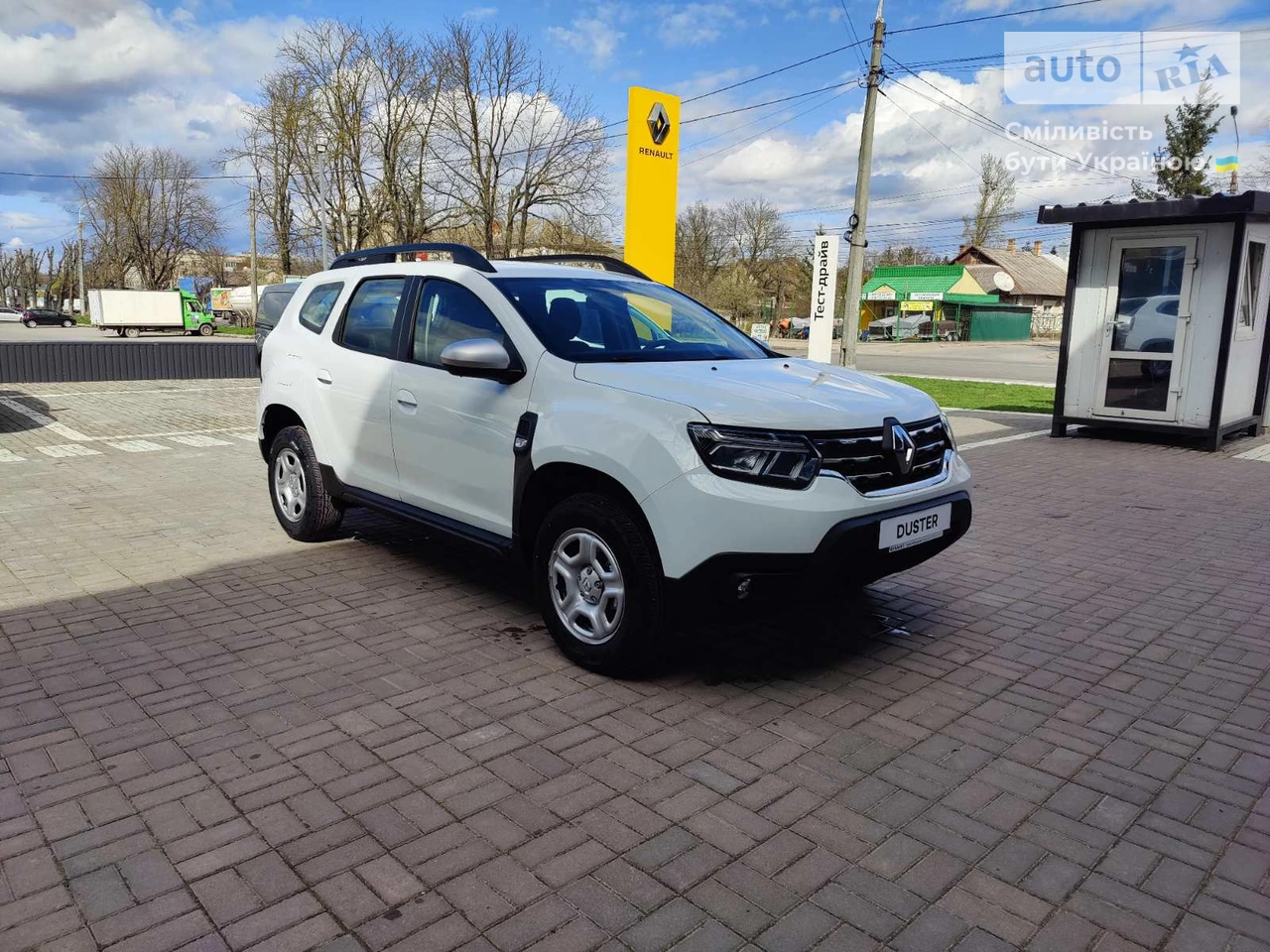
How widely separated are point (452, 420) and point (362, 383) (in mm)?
955

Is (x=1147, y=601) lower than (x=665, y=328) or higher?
lower

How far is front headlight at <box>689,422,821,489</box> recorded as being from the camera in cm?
353

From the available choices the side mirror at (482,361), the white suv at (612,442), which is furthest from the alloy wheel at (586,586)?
the side mirror at (482,361)

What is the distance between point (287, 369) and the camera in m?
5.93

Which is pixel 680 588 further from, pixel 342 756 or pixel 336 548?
pixel 336 548

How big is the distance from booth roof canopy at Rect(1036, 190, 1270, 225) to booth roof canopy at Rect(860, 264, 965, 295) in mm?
52859

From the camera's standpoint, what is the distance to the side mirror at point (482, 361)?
13.5 feet

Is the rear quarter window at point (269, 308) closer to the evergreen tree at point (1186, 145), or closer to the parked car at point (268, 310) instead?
the parked car at point (268, 310)

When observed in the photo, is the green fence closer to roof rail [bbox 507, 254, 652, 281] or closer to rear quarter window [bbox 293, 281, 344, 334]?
roof rail [bbox 507, 254, 652, 281]

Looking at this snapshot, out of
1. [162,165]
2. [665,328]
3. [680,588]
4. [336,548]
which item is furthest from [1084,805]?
[162,165]

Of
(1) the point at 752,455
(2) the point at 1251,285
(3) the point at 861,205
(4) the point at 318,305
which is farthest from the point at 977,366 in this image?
(1) the point at 752,455

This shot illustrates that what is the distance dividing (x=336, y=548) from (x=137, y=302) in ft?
169

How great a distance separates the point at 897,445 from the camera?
3852 mm

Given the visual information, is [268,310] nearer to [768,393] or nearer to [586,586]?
[586,586]
